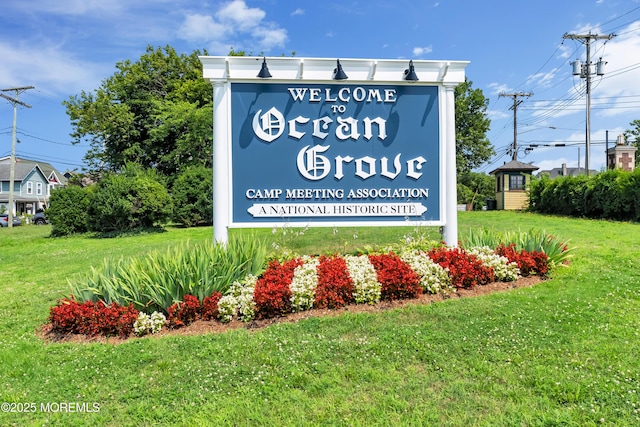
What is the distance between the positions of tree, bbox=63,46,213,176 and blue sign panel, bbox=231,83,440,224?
19.3 metres

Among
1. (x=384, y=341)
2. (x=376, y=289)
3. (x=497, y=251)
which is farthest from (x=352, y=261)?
(x=497, y=251)

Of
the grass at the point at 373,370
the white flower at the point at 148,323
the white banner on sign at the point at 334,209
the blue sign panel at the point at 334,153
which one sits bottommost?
the grass at the point at 373,370

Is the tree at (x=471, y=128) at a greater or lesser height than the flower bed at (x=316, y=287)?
greater

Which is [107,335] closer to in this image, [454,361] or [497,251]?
[454,361]

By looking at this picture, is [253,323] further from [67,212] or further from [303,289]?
[67,212]

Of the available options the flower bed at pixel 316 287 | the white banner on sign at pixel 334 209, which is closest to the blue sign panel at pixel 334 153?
the white banner on sign at pixel 334 209

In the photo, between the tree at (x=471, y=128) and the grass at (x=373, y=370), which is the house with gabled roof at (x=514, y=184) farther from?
the grass at (x=373, y=370)

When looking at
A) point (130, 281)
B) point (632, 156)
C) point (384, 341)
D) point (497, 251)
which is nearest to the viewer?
point (384, 341)

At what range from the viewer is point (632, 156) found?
2292 cm

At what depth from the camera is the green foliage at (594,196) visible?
15164 millimetres

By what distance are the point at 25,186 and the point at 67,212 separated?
1562 inches

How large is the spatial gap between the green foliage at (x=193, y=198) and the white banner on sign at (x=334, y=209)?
1379 centimetres

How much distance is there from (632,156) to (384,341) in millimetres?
26168

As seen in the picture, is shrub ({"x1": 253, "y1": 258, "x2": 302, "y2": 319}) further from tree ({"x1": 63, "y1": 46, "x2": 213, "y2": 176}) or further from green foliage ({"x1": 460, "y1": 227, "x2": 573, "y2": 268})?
tree ({"x1": 63, "y1": 46, "x2": 213, "y2": 176})
